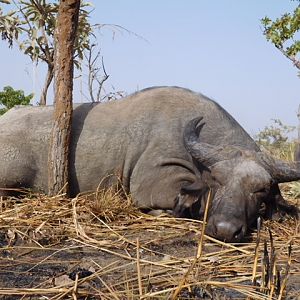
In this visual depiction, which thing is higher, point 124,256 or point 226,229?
point 226,229

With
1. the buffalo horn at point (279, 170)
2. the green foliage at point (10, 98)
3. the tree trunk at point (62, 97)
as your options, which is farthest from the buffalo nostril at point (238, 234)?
the green foliage at point (10, 98)

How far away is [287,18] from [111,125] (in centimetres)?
534

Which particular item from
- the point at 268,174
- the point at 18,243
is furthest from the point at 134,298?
the point at 268,174

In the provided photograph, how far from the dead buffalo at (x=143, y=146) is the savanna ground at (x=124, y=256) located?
24 centimetres

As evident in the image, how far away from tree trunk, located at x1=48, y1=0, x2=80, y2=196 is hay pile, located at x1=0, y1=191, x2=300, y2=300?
259 mm

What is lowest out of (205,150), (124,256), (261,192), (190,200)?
(124,256)

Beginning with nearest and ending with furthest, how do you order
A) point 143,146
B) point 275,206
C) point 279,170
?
1. point 279,170
2. point 275,206
3. point 143,146

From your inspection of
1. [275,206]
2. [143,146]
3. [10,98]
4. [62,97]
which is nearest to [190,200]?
[275,206]

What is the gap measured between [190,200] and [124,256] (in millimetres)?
1446

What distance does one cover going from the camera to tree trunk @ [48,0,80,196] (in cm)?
498

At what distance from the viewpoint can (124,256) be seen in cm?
346

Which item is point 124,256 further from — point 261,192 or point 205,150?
point 205,150

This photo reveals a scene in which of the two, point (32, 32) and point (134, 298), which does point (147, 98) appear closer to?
point (134, 298)

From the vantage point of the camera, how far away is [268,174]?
446 centimetres
